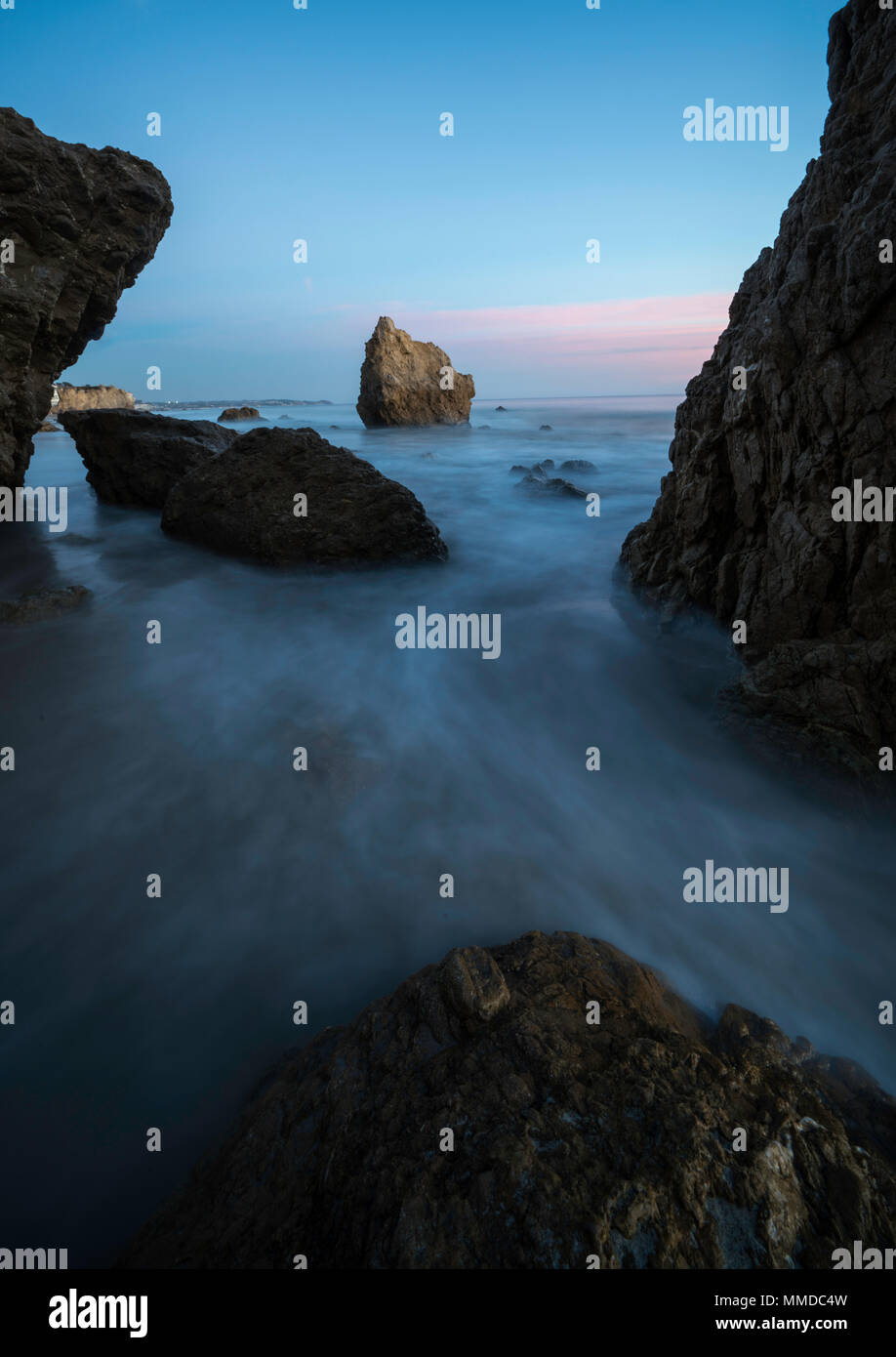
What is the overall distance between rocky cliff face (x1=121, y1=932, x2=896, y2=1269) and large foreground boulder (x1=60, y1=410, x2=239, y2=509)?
12084mm

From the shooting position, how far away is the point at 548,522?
12305mm

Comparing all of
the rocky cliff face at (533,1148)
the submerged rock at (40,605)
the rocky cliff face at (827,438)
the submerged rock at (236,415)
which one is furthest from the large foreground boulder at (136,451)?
the submerged rock at (236,415)

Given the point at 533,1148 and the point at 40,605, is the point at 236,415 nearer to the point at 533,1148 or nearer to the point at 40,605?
the point at 40,605

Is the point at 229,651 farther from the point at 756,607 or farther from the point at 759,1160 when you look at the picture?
the point at 759,1160

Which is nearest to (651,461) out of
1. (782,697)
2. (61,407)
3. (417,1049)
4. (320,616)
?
(320,616)

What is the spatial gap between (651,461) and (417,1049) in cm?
2155

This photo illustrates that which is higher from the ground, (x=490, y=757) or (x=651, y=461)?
(x=651, y=461)

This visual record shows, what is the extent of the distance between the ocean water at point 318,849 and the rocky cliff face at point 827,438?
1.95 feet

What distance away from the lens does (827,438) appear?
440 centimetres

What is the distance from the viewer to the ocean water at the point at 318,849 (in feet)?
8.52

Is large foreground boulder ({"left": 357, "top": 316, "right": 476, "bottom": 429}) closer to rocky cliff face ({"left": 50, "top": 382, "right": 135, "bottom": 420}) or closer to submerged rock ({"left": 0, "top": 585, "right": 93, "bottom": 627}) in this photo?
rocky cliff face ({"left": 50, "top": 382, "right": 135, "bottom": 420})

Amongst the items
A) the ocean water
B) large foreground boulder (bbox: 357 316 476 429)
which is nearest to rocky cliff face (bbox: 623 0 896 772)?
the ocean water

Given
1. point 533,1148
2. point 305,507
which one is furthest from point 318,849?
point 305,507
